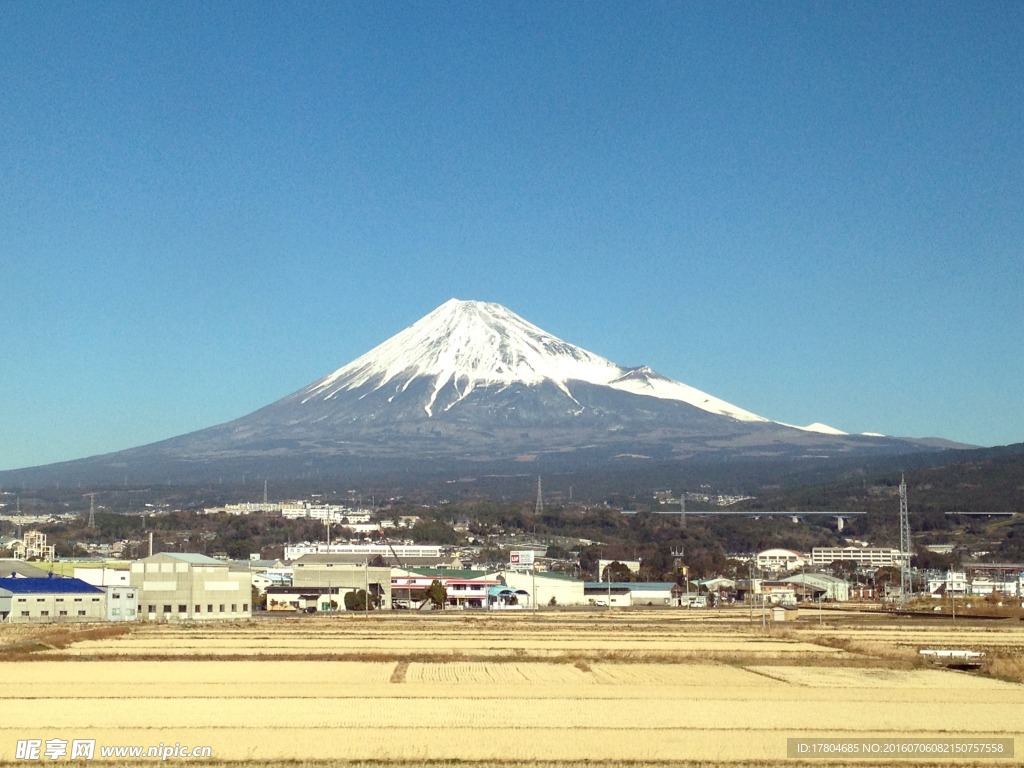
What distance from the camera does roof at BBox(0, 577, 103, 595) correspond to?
4350 centimetres

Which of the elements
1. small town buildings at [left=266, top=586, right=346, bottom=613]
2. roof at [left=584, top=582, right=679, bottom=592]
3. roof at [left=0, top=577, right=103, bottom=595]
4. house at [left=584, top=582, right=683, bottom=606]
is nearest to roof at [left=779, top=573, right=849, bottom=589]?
house at [left=584, top=582, right=683, bottom=606]

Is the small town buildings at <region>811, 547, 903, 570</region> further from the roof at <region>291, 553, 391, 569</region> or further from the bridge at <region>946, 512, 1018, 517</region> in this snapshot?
the roof at <region>291, 553, 391, 569</region>

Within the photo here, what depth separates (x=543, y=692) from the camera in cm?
2027

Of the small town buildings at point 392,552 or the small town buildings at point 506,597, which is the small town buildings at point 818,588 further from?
the small town buildings at point 392,552

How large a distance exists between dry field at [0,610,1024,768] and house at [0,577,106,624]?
359 inches

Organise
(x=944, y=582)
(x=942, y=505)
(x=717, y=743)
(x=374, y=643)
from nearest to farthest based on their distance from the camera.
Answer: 1. (x=717, y=743)
2. (x=374, y=643)
3. (x=944, y=582)
4. (x=942, y=505)

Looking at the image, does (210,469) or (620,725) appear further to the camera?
(210,469)

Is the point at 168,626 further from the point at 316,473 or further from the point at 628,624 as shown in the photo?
the point at 316,473

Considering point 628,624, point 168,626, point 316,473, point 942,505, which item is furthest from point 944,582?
point 316,473

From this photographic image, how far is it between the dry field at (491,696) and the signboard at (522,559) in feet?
132

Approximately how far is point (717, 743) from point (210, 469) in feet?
574

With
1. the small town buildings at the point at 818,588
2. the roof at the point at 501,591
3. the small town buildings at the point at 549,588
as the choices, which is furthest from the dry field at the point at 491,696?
the small town buildings at the point at 818,588

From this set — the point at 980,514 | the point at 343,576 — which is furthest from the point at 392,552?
the point at 980,514

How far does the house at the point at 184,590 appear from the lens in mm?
43062
